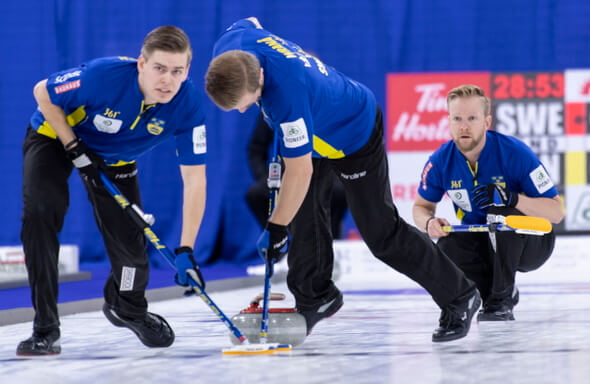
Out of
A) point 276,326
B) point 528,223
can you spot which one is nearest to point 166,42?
point 276,326

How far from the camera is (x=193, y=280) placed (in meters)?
2.29

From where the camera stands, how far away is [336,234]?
637 centimetres

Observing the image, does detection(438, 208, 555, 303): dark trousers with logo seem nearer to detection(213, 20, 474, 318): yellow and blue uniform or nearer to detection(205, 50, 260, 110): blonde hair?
detection(213, 20, 474, 318): yellow and blue uniform

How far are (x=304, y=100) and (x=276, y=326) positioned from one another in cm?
68

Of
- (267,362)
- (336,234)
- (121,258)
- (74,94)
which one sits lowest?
(336,234)

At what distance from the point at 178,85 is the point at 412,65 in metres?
4.87

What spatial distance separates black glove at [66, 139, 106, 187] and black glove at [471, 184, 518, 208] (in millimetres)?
1333

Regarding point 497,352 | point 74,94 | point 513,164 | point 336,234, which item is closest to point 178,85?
point 74,94

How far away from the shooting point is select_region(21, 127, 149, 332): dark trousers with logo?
227 centimetres

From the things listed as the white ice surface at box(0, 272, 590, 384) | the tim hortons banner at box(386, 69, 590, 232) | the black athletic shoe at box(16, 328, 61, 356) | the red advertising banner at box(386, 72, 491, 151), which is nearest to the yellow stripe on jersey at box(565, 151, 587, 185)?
the tim hortons banner at box(386, 69, 590, 232)

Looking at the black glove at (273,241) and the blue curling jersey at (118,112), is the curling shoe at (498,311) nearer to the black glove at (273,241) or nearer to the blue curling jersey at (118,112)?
the black glove at (273,241)

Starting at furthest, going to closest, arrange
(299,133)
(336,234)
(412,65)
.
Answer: (412,65) < (336,234) < (299,133)

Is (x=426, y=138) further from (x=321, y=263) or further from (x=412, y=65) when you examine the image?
(x=321, y=263)

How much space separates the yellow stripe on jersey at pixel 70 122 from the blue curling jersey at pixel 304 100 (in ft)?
1.36
